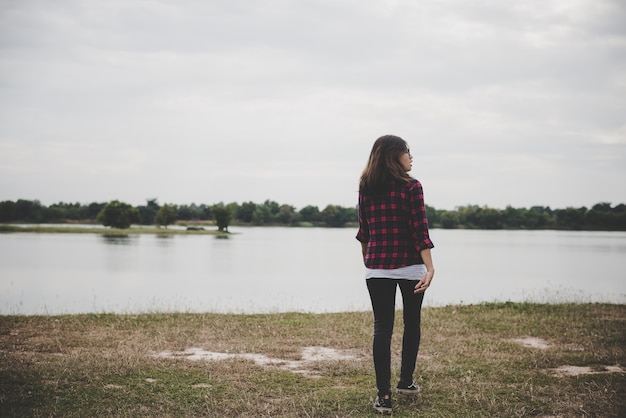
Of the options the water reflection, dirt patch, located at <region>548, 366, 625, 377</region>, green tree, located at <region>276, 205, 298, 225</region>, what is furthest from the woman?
green tree, located at <region>276, 205, 298, 225</region>

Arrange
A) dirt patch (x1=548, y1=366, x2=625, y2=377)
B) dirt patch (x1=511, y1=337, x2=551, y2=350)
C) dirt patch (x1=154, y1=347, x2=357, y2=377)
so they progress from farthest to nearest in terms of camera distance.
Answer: dirt patch (x1=511, y1=337, x2=551, y2=350) → dirt patch (x1=154, y1=347, x2=357, y2=377) → dirt patch (x1=548, y1=366, x2=625, y2=377)

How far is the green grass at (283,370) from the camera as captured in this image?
470 centimetres

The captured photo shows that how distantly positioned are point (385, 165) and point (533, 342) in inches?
204

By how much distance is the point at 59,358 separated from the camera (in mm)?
6426

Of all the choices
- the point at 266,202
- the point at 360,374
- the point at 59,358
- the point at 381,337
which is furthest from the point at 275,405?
the point at 266,202

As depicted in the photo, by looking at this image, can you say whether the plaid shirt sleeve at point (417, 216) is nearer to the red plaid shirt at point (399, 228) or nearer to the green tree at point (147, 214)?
the red plaid shirt at point (399, 228)

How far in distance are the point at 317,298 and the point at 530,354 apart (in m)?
12.0

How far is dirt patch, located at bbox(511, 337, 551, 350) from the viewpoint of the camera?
7.86m

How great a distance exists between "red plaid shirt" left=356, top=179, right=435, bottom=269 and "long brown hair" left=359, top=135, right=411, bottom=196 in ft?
0.23

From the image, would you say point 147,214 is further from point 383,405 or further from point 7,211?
point 383,405

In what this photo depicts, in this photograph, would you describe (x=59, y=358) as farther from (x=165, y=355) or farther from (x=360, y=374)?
(x=360, y=374)

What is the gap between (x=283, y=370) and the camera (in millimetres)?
6207

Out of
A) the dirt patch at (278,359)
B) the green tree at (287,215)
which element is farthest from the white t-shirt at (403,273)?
the green tree at (287,215)

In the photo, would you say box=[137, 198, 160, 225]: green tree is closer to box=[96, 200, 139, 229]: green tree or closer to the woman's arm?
box=[96, 200, 139, 229]: green tree
